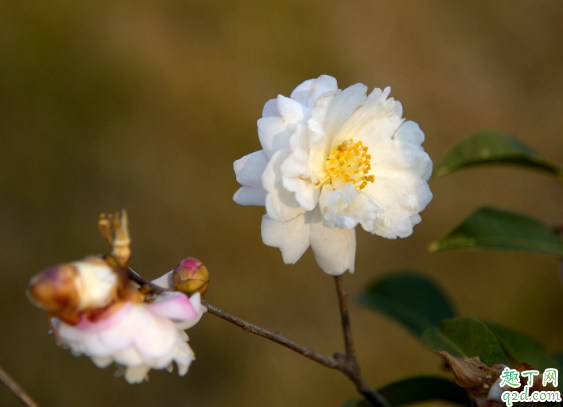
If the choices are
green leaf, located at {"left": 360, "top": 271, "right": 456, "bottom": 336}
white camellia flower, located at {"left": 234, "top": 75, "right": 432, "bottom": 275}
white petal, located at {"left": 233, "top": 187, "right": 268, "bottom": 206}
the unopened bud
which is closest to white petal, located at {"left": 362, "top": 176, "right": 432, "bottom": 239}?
white camellia flower, located at {"left": 234, "top": 75, "right": 432, "bottom": 275}

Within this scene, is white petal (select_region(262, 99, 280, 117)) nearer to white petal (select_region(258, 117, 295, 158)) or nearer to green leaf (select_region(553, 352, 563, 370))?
white petal (select_region(258, 117, 295, 158))

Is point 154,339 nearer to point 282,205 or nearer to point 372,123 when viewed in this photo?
point 282,205

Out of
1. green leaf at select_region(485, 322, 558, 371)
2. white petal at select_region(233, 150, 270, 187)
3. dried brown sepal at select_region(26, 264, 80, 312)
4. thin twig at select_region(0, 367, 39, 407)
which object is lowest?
green leaf at select_region(485, 322, 558, 371)

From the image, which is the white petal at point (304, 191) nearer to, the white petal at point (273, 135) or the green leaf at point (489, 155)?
the white petal at point (273, 135)

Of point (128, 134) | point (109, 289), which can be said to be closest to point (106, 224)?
point (109, 289)

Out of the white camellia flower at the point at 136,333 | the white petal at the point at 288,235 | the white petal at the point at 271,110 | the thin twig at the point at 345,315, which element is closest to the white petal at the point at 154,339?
the white camellia flower at the point at 136,333

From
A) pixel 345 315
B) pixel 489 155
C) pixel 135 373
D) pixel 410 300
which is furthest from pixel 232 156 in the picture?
pixel 135 373
